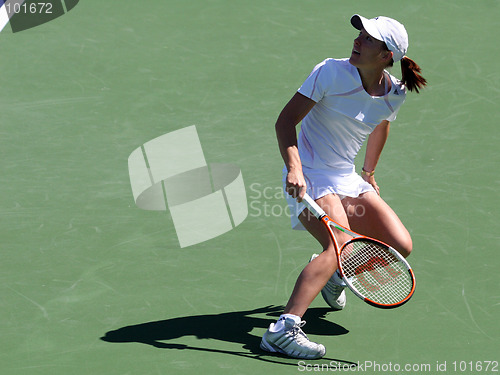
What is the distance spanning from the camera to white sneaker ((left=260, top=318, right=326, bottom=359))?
5.59m

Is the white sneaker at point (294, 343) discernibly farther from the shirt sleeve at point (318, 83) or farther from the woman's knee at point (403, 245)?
the shirt sleeve at point (318, 83)

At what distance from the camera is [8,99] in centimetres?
914

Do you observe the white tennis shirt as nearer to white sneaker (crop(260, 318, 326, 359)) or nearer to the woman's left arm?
the woman's left arm

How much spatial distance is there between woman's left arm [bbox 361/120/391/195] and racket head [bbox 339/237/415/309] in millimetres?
741

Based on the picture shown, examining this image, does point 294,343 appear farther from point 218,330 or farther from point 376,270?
point 376,270

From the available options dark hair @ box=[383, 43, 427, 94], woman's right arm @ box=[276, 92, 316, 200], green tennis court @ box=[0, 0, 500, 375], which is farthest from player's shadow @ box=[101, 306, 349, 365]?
dark hair @ box=[383, 43, 427, 94]

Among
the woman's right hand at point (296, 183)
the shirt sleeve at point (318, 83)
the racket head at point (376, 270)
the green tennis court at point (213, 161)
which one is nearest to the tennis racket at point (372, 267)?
the racket head at point (376, 270)

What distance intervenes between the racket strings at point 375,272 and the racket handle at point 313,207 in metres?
0.23

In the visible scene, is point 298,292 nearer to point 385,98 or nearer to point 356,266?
point 356,266

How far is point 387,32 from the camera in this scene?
5770 millimetres

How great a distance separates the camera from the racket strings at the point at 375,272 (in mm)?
5773

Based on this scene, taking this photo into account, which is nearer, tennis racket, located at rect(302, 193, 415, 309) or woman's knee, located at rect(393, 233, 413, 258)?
tennis racket, located at rect(302, 193, 415, 309)

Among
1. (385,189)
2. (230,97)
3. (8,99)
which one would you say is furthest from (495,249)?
(8,99)

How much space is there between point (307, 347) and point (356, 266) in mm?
591
